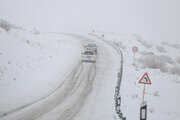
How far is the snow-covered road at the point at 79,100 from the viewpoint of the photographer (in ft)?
27.2

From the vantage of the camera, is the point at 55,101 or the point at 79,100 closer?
the point at 55,101

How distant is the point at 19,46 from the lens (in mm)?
16516

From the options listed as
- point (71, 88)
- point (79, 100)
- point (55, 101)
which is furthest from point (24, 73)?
point (79, 100)

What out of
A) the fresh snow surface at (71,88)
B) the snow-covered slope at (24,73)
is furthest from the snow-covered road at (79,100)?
the snow-covered slope at (24,73)

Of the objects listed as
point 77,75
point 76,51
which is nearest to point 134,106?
point 77,75

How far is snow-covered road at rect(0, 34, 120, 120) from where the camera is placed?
27.2 ft

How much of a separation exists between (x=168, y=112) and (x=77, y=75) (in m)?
7.91

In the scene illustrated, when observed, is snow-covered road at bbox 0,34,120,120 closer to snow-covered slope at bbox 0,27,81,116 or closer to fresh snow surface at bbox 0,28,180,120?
fresh snow surface at bbox 0,28,180,120

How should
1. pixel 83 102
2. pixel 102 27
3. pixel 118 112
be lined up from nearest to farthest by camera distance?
1. pixel 118 112
2. pixel 83 102
3. pixel 102 27

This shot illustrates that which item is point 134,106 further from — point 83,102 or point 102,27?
point 102,27

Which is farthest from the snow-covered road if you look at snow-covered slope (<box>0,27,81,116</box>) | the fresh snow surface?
snow-covered slope (<box>0,27,81,116</box>)

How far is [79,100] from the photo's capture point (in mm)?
10172

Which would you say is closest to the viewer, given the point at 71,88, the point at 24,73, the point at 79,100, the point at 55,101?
the point at 55,101

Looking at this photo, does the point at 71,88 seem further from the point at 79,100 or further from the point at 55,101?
the point at 55,101
